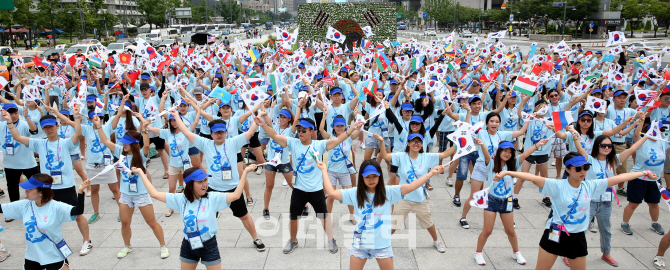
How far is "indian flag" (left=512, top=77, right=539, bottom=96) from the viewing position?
6.85m

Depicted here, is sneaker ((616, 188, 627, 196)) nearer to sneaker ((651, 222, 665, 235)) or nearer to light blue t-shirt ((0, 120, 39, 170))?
sneaker ((651, 222, 665, 235))

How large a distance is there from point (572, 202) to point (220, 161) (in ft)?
13.0

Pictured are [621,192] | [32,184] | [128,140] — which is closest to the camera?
[32,184]

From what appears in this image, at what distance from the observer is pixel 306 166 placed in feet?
18.1

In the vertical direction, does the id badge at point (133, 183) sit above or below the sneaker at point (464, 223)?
above

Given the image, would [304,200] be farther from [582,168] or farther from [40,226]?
[582,168]

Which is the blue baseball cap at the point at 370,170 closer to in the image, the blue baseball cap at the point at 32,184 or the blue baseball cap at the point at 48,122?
the blue baseball cap at the point at 32,184

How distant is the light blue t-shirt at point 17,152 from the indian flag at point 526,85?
7543mm

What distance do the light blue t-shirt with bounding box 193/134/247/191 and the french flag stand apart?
3.97m

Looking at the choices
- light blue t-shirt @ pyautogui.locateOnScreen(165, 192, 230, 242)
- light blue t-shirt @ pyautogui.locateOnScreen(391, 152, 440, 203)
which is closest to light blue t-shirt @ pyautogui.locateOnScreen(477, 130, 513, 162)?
light blue t-shirt @ pyautogui.locateOnScreen(391, 152, 440, 203)

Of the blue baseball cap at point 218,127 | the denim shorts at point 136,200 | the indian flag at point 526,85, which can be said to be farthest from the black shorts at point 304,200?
the indian flag at point 526,85

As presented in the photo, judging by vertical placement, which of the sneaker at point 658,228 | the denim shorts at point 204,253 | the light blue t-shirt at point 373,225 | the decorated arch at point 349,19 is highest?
the decorated arch at point 349,19

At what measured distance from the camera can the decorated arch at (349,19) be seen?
31.5m

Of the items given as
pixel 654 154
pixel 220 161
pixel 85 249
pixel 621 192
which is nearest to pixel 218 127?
pixel 220 161
